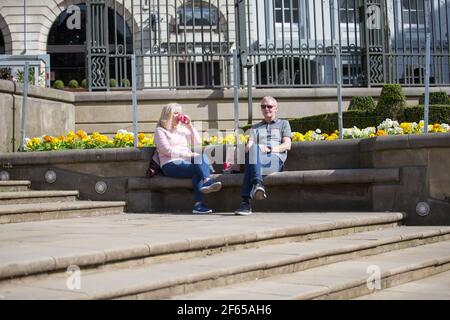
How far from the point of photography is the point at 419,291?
5461mm

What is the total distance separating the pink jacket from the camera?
9258 millimetres

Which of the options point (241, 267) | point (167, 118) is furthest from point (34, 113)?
point (241, 267)

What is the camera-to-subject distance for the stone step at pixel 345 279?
4.83 metres

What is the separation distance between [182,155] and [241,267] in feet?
13.6

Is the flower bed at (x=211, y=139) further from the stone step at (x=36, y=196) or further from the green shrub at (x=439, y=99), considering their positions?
the green shrub at (x=439, y=99)

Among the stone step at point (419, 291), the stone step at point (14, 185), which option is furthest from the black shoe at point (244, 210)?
the stone step at point (14, 185)

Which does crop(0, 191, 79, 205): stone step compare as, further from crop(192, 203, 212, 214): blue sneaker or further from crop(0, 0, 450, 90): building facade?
crop(0, 0, 450, 90): building facade

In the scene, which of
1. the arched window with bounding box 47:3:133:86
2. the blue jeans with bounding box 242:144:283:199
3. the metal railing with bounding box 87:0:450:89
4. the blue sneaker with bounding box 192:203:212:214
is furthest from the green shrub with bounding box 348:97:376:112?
the arched window with bounding box 47:3:133:86

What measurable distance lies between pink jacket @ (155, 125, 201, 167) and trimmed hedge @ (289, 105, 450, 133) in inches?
171

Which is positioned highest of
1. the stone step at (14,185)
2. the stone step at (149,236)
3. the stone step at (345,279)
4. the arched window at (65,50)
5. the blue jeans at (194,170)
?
the arched window at (65,50)

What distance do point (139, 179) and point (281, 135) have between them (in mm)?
1930

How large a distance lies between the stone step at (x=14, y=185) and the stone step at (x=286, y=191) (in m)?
1.41

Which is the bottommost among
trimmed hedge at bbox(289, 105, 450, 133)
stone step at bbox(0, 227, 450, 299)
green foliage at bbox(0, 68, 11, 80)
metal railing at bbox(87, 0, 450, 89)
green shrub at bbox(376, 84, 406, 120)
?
stone step at bbox(0, 227, 450, 299)
